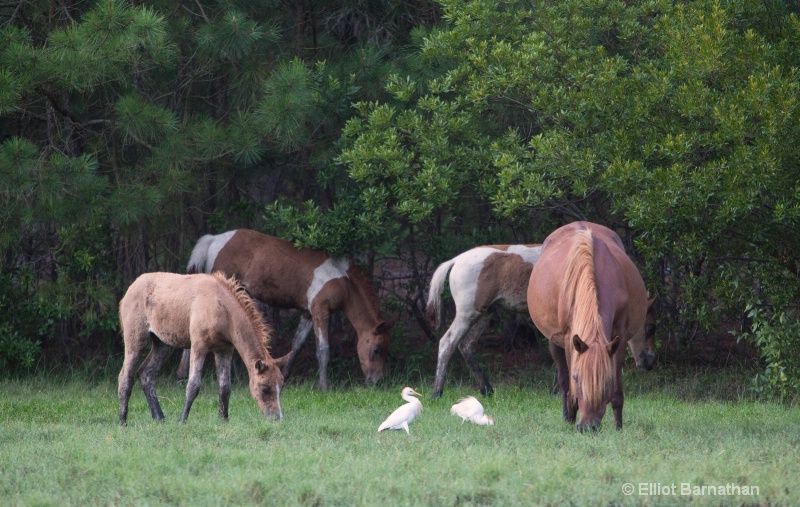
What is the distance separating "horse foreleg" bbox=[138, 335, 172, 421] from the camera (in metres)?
8.70

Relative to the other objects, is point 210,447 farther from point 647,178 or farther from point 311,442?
point 647,178

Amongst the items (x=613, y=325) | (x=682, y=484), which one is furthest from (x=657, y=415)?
(x=682, y=484)

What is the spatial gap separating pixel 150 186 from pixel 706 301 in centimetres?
670

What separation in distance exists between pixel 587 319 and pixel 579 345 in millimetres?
426

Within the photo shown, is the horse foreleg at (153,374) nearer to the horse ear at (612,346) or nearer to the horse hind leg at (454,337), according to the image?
the horse hind leg at (454,337)

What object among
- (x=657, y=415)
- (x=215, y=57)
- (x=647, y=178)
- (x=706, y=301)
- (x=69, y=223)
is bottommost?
(x=657, y=415)

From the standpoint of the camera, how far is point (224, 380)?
28.0ft

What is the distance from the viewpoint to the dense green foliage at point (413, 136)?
927 cm

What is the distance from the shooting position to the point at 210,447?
6.90 m

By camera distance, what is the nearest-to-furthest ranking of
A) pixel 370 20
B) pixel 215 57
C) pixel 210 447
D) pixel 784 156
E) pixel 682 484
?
pixel 682 484, pixel 210 447, pixel 784 156, pixel 215 57, pixel 370 20

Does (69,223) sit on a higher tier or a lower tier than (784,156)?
lower

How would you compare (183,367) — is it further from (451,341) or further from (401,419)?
(401,419)

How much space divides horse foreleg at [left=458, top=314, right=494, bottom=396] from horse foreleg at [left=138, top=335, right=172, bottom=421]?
3835 millimetres

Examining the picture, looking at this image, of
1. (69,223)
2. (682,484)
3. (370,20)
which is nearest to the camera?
(682,484)
